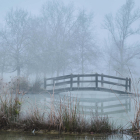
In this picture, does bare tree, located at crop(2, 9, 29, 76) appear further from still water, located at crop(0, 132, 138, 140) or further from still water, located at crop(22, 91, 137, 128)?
still water, located at crop(0, 132, 138, 140)

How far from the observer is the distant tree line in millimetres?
16547

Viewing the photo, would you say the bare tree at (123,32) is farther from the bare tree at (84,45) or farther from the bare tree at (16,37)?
the bare tree at (16,37)

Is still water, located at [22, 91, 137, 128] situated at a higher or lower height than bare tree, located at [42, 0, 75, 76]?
lower

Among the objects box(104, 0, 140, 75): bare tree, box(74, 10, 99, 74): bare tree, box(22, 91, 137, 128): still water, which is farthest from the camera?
box(74, 10, 99, 74): bare tree

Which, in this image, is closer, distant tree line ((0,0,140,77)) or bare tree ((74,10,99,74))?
distant tree line ((0,0,140,77))

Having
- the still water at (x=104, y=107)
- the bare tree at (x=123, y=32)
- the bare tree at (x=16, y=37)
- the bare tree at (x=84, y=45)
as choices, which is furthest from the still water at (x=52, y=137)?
the bare tree at (x=123, y=32)

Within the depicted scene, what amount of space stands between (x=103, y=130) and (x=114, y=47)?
1681 centimetres

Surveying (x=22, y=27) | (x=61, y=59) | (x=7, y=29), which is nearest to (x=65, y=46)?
(x=61, y=59)

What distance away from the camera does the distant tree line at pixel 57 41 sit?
1655cm

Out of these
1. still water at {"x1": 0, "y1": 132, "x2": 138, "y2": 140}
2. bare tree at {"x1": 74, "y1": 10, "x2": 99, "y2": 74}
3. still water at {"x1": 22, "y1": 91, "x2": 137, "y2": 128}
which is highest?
bare tree at {"x1": 74, "y1": 10, "x2": 99, "y2": 74}

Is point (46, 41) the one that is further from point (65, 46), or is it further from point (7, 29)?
point (7, 29)

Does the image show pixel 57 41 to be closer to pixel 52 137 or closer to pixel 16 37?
pixel 16 37

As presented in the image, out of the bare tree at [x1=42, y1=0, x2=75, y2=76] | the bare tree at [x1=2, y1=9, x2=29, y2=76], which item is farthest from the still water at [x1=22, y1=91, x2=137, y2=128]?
the bare tree at [x1=2, y1=9, x2=29, y2=76]

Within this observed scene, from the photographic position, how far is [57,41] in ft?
57.3
